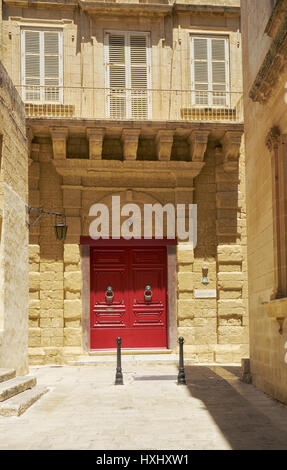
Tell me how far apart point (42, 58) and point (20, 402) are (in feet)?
31.1

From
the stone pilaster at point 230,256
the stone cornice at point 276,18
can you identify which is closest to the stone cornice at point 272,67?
the stone cornice at point 276,18

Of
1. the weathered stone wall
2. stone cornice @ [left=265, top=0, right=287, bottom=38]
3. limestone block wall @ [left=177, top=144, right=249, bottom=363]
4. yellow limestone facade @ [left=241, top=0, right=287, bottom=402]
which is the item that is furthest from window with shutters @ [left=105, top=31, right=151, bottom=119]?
stone cornice @ [left=265, top=0, right=287, bottom=38]

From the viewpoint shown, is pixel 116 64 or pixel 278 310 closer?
pixel 278 310

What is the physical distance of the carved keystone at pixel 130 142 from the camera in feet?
48.1

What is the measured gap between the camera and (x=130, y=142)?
14805 mm

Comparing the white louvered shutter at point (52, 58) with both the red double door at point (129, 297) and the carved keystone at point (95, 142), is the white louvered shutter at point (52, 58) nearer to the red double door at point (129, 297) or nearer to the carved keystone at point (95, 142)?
the carved keystone at point (95, 142)

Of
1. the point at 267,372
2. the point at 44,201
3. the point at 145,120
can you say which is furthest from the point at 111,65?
the point at 267,372

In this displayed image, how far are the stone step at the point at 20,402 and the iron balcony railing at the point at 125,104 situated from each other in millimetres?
7261

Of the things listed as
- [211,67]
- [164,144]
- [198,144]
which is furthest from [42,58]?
[198,144]

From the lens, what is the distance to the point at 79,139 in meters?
15.2

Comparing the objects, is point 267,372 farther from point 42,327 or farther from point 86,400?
point 42,327

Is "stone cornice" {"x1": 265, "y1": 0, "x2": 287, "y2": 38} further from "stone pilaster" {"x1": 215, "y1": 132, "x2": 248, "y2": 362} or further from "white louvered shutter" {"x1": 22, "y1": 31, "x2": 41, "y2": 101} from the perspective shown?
"white louvered shutter" {"x1": 22, "y1": 31, "x2": 41, "y2": 101}

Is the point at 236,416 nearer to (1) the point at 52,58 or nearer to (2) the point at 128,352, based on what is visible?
(2) the point at 128,352

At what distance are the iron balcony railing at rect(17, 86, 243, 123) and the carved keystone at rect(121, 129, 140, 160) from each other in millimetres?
550
